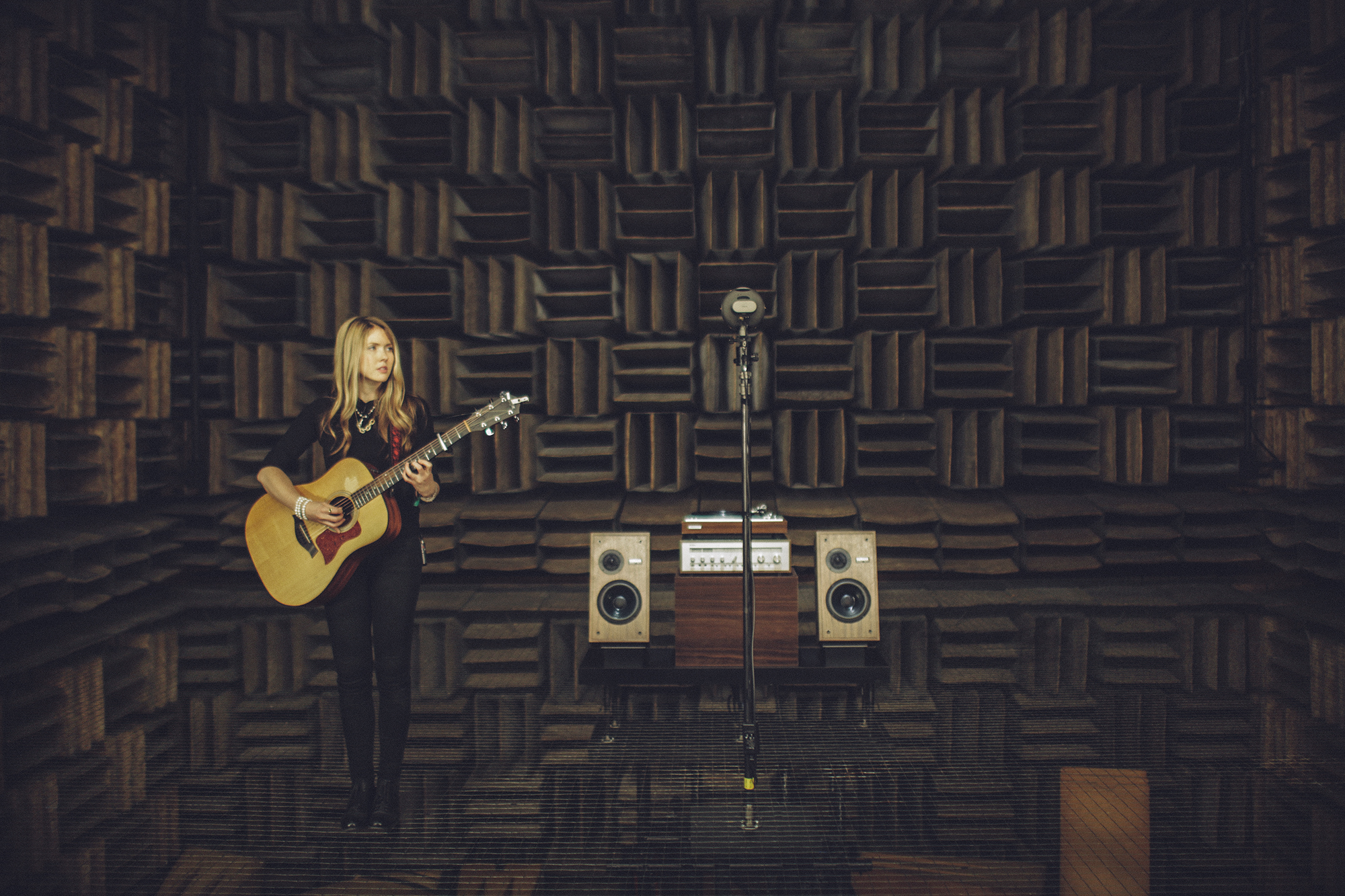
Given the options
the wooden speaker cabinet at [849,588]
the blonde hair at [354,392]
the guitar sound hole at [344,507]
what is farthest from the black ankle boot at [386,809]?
the wooden speaker cabinet at [849,588]

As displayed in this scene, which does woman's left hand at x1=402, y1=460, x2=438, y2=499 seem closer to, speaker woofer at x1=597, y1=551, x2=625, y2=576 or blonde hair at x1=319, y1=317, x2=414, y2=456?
blonde hair at x1=319, y1=317, x2=414, y2=456

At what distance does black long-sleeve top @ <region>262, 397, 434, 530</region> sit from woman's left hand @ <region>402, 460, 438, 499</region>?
0.07m

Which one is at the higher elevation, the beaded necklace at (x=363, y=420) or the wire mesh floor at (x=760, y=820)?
the beaded necklace at (x=363, y=420)

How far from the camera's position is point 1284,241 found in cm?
348

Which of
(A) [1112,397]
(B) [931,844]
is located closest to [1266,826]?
(B) [931,844]

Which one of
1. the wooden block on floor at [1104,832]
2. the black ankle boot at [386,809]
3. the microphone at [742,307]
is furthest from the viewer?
the microphone at [742,307]

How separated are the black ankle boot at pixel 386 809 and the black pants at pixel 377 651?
27 millimetres

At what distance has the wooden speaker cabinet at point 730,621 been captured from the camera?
7.94 feet

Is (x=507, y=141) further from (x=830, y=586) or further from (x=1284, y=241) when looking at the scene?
(x=1284, y=241)

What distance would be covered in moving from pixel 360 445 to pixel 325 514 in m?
0.27

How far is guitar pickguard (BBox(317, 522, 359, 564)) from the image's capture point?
6.33ft

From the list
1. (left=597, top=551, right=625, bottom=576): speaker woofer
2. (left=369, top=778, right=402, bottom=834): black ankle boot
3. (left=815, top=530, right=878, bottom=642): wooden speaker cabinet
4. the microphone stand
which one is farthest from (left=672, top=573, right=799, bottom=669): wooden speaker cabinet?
(left=369, top=778, right=402, bottom=834): black ankle boot

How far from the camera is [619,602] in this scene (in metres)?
2.50

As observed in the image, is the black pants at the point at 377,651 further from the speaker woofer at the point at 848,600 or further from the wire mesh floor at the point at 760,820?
the speaker woofer at the point at 848,600
